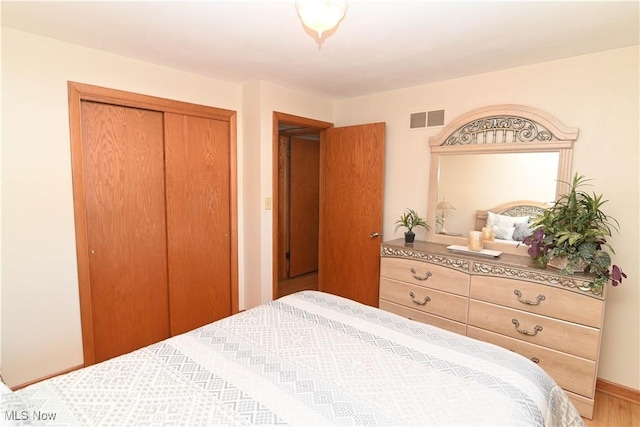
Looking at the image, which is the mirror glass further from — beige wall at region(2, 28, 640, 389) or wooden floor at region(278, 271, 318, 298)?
wooden floor at region(278, 271, 318, 298)

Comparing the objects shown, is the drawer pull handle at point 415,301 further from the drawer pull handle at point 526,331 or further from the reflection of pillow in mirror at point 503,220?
the reflection of pillow in mirror at point 503,220

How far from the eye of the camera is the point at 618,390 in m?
2.26

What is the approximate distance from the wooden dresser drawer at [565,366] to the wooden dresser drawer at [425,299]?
1.18ft

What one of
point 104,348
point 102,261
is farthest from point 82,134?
point 104,348

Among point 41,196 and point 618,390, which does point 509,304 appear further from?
point 41,196

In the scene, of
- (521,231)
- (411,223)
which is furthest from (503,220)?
(411,223)

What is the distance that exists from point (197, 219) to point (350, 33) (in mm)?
1937

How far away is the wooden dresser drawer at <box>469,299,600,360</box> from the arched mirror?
549 millimetres

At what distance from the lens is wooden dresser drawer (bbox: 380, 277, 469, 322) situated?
2.48 m

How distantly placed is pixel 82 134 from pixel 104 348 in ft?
5.16

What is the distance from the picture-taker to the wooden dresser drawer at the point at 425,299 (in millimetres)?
2477

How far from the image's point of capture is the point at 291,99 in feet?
10.6

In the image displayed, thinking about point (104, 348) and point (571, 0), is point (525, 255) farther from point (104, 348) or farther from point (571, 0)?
point (104, 348)

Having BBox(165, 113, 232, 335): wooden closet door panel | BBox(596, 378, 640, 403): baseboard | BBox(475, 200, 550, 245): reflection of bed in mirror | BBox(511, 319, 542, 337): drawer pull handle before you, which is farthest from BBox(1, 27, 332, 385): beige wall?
BBox(596, 378, 640, 403): baseboard
